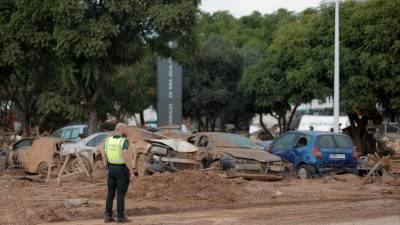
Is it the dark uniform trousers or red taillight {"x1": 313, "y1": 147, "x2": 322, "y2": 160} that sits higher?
red taillight {"x1": 313, "y1": 147, "x2": 322, "y2": 160}

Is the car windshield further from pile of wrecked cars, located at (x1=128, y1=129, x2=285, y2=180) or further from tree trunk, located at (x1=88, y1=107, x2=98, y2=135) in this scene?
tree trunk, located at (x1=88, y1=107, x2=98, y2=135)

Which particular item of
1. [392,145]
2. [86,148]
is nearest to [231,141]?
[86,148]

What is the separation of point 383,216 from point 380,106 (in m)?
23.0

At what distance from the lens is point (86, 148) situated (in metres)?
21.5

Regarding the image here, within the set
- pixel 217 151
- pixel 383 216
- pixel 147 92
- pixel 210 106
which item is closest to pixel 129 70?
pixel 147 92

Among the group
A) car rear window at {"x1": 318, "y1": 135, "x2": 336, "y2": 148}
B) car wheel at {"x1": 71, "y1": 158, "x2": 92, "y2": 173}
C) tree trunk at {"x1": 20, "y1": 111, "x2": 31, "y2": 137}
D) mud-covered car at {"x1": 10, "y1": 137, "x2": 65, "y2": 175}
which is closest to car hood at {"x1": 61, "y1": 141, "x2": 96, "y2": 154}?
mud-covered car at {"x1": 10, "y1": 137, "x2": 65, "y2": 175}

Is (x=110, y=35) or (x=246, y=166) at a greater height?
(x=110, y=35)

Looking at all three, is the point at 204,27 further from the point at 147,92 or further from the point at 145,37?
the point at 145,37

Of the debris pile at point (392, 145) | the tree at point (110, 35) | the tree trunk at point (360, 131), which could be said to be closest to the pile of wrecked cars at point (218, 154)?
the tree at point (110, 35)

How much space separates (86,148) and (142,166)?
11.3 feet

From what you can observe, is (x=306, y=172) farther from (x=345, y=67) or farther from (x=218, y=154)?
(x=345, y=67)

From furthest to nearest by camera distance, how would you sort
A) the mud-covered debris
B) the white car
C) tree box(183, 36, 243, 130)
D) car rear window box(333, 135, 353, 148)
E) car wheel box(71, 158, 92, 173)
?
1. tree box(183, 36, 243, 130)
2. the white car
3. car wheel box(71, 158, 92, 173)
4. car rear window box(333, 135, 353, 148)
5. the mud-covered debris

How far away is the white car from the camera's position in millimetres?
20453

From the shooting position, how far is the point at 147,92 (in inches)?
2112
